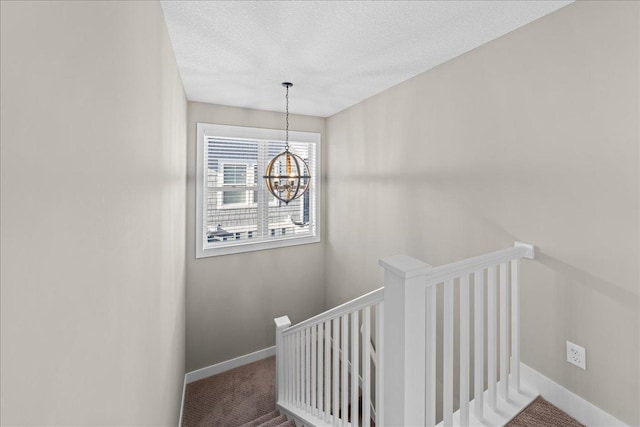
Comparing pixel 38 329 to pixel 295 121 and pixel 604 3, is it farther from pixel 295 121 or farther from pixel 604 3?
pixel 295 121

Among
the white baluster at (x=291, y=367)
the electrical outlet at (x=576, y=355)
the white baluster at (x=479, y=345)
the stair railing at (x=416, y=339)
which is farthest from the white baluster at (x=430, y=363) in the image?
the white baluster at (x=291, y=367)

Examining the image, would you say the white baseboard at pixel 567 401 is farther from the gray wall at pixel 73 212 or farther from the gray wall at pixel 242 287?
the gray wall at pixel 242 287

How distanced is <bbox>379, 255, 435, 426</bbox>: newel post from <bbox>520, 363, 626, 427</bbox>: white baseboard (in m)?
1.10

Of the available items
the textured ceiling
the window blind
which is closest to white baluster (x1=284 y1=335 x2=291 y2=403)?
the window blind

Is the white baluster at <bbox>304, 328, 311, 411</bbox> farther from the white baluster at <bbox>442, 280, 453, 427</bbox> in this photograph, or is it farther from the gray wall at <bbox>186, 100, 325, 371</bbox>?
the gray wall at <bbox>186, 100, 325, 371</bbox>

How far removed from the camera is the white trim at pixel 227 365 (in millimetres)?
3553

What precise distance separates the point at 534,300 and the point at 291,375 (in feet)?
6.82

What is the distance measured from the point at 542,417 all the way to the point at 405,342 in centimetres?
115

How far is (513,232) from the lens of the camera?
192 cm

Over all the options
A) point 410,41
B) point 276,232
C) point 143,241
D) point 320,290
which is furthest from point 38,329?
point 320,290

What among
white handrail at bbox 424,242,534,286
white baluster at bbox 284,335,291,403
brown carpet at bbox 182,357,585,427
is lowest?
brown carpet at bbox 182,357,585,427

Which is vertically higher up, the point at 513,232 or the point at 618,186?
the point at 618,186

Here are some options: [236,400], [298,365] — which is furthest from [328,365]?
[236,400]

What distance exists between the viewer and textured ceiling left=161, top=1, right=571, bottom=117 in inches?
66.4
